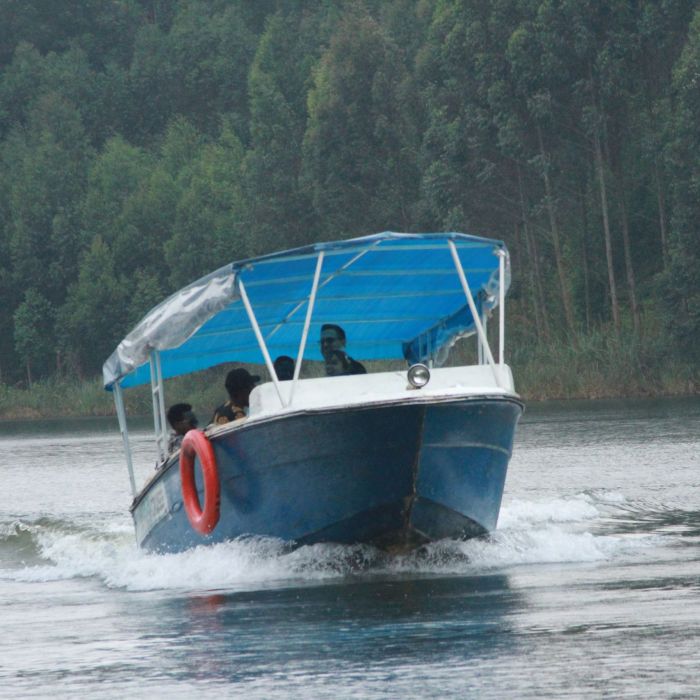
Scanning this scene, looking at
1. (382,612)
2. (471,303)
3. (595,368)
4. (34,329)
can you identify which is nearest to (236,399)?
(471,303)

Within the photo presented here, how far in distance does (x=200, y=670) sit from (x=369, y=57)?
50.5 m

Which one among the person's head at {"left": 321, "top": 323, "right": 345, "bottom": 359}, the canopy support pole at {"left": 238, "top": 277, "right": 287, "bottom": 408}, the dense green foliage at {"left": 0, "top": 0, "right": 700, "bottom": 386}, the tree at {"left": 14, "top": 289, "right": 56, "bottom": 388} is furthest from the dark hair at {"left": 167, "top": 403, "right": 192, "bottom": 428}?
the tree at {"left": 14, "top": 289, "right": 56, "bottom": 388}

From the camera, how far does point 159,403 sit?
14.5m

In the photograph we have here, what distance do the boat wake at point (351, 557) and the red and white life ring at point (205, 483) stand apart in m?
0.32

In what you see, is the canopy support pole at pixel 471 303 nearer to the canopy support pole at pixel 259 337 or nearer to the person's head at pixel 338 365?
the person's head at pixel 338 365

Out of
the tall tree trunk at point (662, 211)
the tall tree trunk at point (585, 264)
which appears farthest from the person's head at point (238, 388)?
the tall tree trunk at point (585, 264)

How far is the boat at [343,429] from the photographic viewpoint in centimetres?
1152

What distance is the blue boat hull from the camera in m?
11.5

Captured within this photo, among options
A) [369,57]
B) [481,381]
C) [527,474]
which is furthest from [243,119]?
[481,381]

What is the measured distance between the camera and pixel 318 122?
57312 mm

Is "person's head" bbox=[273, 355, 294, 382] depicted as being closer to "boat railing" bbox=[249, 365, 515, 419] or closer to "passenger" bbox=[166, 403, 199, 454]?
"passenger" bbox=[166, 403, 199, 454]

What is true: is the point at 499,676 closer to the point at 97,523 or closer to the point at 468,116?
the point at 97,523

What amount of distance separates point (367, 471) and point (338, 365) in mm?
1508

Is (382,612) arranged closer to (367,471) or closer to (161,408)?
(367,471)
